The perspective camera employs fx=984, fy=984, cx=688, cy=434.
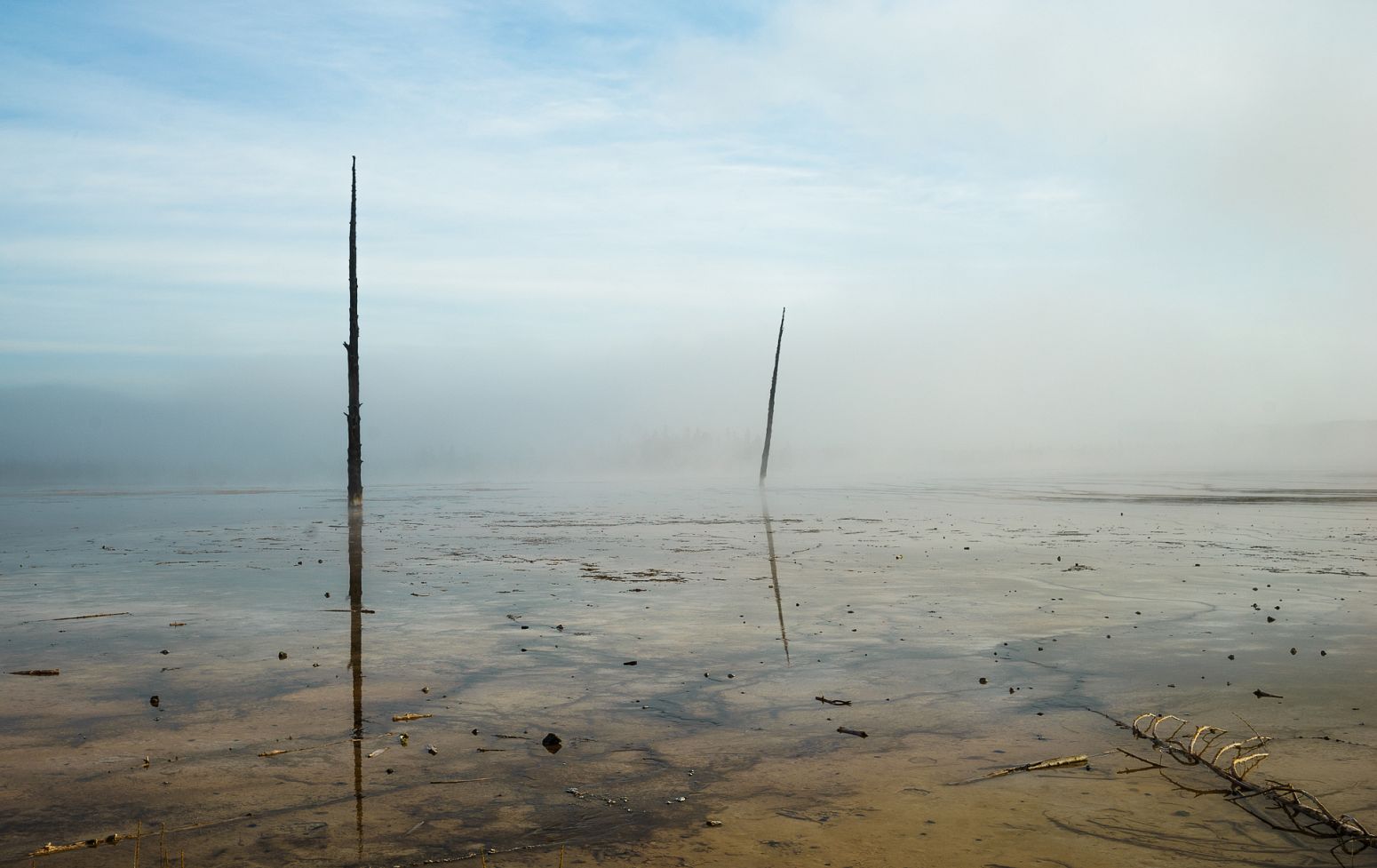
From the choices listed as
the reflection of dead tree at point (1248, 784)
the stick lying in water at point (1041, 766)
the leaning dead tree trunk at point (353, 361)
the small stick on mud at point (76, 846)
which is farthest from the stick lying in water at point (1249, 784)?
the leaning dead tree trunk at point (353, 361)

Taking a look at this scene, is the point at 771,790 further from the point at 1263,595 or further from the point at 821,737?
the point at 1263,595

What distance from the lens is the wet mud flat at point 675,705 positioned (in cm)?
442

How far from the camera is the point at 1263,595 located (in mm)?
11617

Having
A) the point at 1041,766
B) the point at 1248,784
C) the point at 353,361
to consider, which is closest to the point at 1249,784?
the point at 1248,784

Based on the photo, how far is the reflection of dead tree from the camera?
4.32 m

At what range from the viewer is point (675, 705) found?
6.63 metres

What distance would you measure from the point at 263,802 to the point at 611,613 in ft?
18.9

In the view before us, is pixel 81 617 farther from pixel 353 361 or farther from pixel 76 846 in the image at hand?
pixel 353 361

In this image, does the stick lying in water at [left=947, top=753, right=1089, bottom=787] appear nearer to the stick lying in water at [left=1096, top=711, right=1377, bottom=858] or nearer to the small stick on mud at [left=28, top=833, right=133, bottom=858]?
the stick lying in water at [left=1096, top=711, right=1377, bottom=858]

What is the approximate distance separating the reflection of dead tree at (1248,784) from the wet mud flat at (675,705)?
0.31ft

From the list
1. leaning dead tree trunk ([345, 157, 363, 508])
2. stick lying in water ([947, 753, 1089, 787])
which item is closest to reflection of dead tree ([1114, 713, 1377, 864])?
stick lying in water ([947, 753, 1089, 787])

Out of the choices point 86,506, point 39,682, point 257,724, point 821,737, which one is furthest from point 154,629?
point 86,506

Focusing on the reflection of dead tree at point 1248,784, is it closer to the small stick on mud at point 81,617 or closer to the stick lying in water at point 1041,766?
the stick lying in water at point 1041,766

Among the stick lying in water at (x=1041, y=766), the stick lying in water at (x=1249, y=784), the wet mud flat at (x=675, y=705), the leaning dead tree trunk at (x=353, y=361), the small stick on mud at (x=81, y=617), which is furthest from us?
the leaning dead tree trunk at (x=353, y=361)
